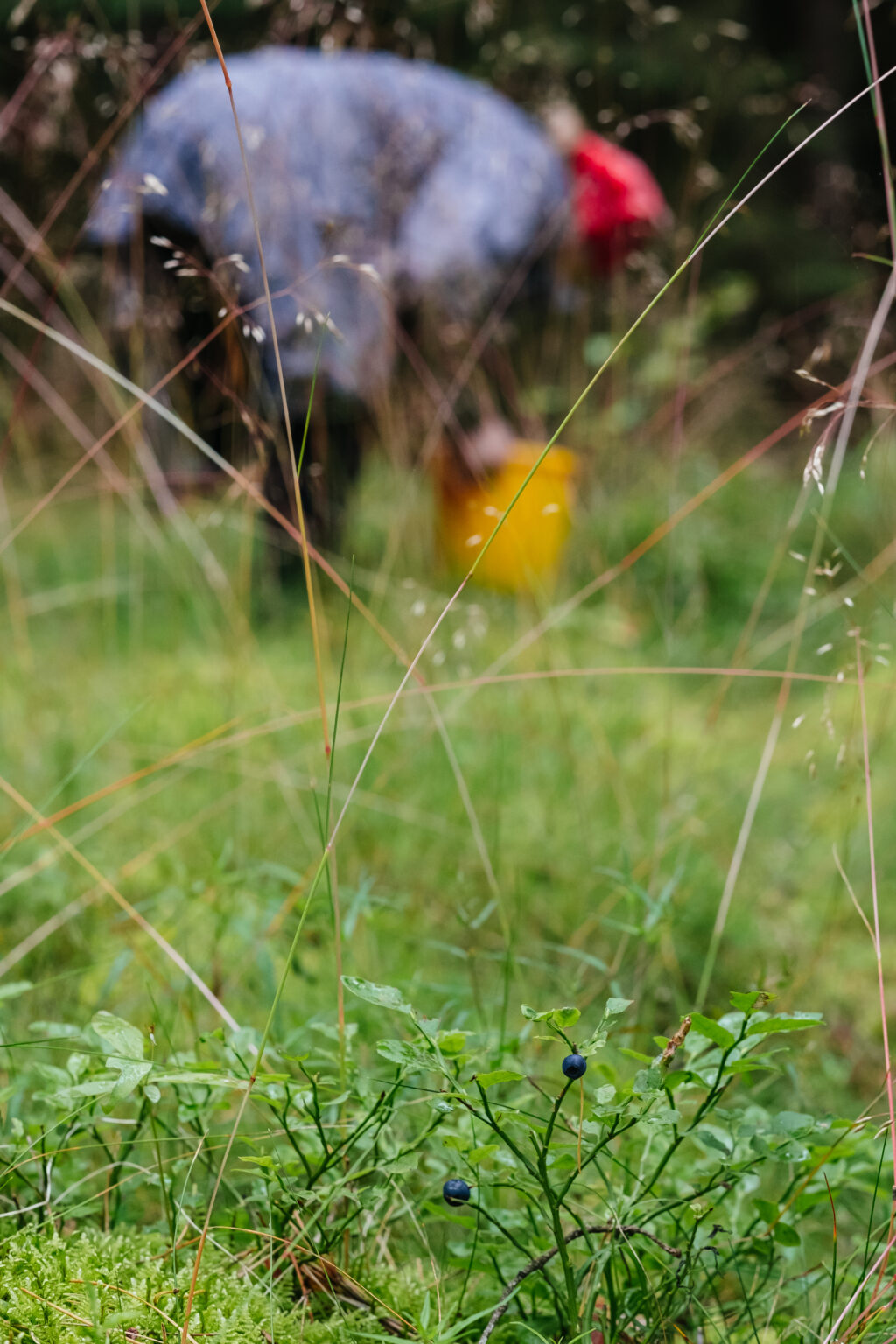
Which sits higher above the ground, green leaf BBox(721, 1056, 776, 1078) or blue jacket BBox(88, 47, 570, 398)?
blue jacket BBox(88, 47, 570, 398)

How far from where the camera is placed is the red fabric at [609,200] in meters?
2.44

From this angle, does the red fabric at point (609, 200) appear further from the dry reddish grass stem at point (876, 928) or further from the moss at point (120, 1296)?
the moss at point (120, 1296)

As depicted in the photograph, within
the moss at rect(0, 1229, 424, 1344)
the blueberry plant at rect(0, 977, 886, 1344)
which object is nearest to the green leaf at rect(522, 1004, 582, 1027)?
the blueberry plant at rect(0, 977, 886, 1344)

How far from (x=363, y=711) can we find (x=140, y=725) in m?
0.44

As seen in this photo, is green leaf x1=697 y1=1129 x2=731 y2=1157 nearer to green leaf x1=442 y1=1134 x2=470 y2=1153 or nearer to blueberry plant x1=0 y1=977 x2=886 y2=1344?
blueberry plant x1=0 y1=977 x2=886 y2=1344

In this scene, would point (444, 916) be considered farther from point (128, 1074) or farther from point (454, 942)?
point (128, 1074)

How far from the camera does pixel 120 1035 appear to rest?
0.64 meters

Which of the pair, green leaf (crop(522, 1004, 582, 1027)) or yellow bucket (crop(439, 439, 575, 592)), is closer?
green leaf (crop(522, 1004, 582, 1027))

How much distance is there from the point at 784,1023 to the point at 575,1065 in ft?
0.41

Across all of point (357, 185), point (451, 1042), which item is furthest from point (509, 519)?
point (451, 1042)

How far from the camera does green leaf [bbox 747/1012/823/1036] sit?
583 mm

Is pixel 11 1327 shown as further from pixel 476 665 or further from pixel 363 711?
pixel 476 665

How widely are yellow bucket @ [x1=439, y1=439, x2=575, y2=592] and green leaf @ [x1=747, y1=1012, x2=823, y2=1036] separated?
7.12 ft

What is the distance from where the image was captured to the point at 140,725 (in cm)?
198
